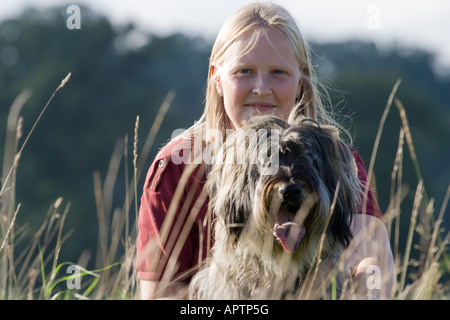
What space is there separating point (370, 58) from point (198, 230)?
48572 mm

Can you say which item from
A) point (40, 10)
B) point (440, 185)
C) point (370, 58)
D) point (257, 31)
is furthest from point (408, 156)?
point (257, 31)

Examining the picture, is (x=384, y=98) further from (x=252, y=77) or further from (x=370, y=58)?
(x=252, y=77)

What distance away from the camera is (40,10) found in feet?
146

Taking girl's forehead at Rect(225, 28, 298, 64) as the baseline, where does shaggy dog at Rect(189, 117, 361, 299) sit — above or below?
below

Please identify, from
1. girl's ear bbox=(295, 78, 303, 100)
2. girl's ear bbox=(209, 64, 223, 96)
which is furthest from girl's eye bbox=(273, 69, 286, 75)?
girl's ear bbox=(209, 64, 223, 96)

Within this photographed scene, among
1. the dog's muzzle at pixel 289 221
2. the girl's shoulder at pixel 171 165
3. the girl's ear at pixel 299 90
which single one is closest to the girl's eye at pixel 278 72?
the girl's ear at pixel 299 90

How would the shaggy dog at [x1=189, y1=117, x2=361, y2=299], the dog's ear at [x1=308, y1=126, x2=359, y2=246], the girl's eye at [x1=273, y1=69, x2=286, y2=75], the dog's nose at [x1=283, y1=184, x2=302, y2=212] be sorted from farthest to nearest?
the girl's eye at [x1=273, y1=69, x2=286, y2=75], the dog's ear at [x1=308, y1=126, x2=359, y2=246], the shaggy dog at [x1=189, y1=117, x2=361, y2=299], the dog's nose at [x1=283, y1=184, x2=302, y2=212]

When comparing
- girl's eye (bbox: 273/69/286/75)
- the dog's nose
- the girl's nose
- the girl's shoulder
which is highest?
girl's eye (bbox: 273/69/286/75)

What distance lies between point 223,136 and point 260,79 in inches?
17.8

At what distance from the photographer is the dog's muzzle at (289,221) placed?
12.4 feet

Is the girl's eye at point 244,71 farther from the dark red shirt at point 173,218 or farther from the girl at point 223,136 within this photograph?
the dark red shirt at point 173,218

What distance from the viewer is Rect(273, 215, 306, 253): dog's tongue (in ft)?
12.7

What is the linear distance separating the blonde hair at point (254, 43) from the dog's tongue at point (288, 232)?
1.13 m

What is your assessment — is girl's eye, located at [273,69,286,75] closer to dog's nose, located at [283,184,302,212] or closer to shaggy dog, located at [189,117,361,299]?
shaggy dog, located at [189,117,361,299]
